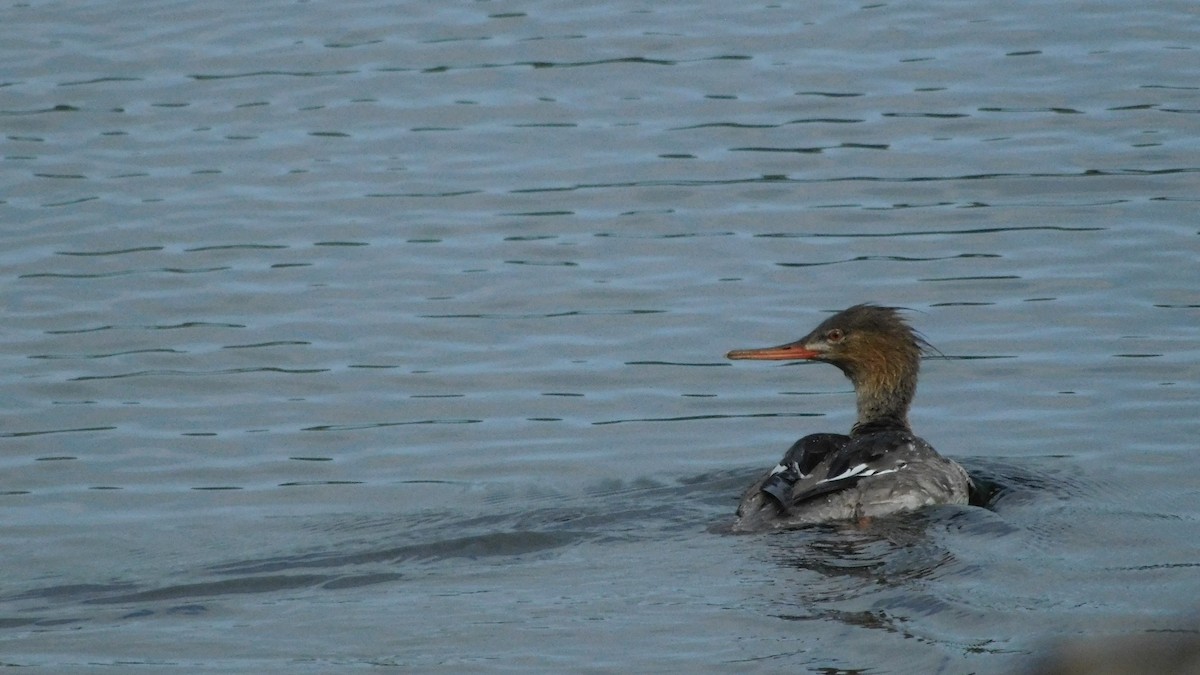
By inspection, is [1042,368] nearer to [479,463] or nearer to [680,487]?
[680,487]

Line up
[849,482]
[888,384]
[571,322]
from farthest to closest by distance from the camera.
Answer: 1. [571,322]
2. [888,384]
3. [849,482]

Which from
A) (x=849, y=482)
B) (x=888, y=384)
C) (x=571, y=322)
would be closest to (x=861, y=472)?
(x=849, y=482)

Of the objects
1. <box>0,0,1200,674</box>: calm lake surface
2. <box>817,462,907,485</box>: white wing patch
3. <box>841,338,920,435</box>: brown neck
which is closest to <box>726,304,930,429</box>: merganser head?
<box>841,338,920,435</box>: brown neck

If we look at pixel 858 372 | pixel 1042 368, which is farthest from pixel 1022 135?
pixel 858 372

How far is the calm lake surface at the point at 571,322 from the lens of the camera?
7832mm

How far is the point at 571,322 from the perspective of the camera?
39.7 feet

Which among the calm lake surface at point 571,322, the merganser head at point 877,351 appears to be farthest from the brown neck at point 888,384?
the calm lake surface at point 571,322

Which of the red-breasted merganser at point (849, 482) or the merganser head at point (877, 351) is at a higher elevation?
the merganser head at point (877, 351)

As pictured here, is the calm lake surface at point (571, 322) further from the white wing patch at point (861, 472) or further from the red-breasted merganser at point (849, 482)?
the white wing patch at point (861, 472)

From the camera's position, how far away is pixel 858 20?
17906 millimetres

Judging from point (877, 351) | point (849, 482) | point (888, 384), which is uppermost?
point (877, 351)

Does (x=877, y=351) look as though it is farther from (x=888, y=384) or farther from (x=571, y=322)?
(x=571, y=322)

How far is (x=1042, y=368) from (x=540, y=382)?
3.01 m

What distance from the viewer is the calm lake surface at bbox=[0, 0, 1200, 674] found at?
7.83 meters
